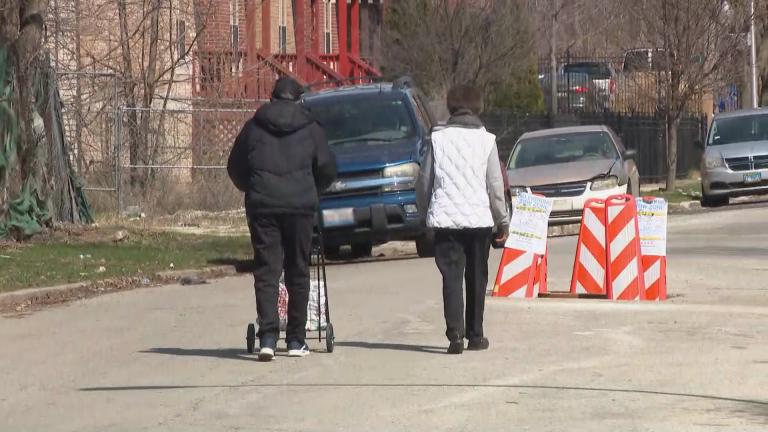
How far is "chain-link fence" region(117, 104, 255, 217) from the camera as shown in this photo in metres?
25.3

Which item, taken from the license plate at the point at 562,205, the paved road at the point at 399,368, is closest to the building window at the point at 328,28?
the license plate at the point at 562,205

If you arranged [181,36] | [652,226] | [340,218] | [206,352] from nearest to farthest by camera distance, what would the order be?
[206,352] → [652,226] → [340,218] → [181,36]

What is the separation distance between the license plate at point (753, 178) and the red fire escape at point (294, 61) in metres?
7.56

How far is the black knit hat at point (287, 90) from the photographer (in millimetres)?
10266

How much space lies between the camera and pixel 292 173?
1018 centimetres

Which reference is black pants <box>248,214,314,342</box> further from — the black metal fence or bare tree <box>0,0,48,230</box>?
the black metal fence

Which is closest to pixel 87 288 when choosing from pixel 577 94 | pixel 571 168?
pixel 571 168

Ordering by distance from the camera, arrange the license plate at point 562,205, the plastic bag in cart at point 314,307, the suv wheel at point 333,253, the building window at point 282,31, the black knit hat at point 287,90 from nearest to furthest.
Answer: the black knit hat at point 287,90, the plastic bag in cart at point 314,307, the suv wheel at point 333,253, the license plate at point 562,205, the building window at point 282,31

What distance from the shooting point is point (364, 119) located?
19000 mm

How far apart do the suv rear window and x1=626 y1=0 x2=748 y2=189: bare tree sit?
1290 centimetres

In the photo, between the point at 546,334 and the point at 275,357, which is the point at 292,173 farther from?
the point at 546,334

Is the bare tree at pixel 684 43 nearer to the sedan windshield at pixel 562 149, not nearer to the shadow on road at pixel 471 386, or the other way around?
the sedan windshield at pixel 562 149

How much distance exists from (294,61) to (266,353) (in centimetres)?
2664

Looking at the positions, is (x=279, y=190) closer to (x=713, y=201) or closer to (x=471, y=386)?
(x=471, y=386)
